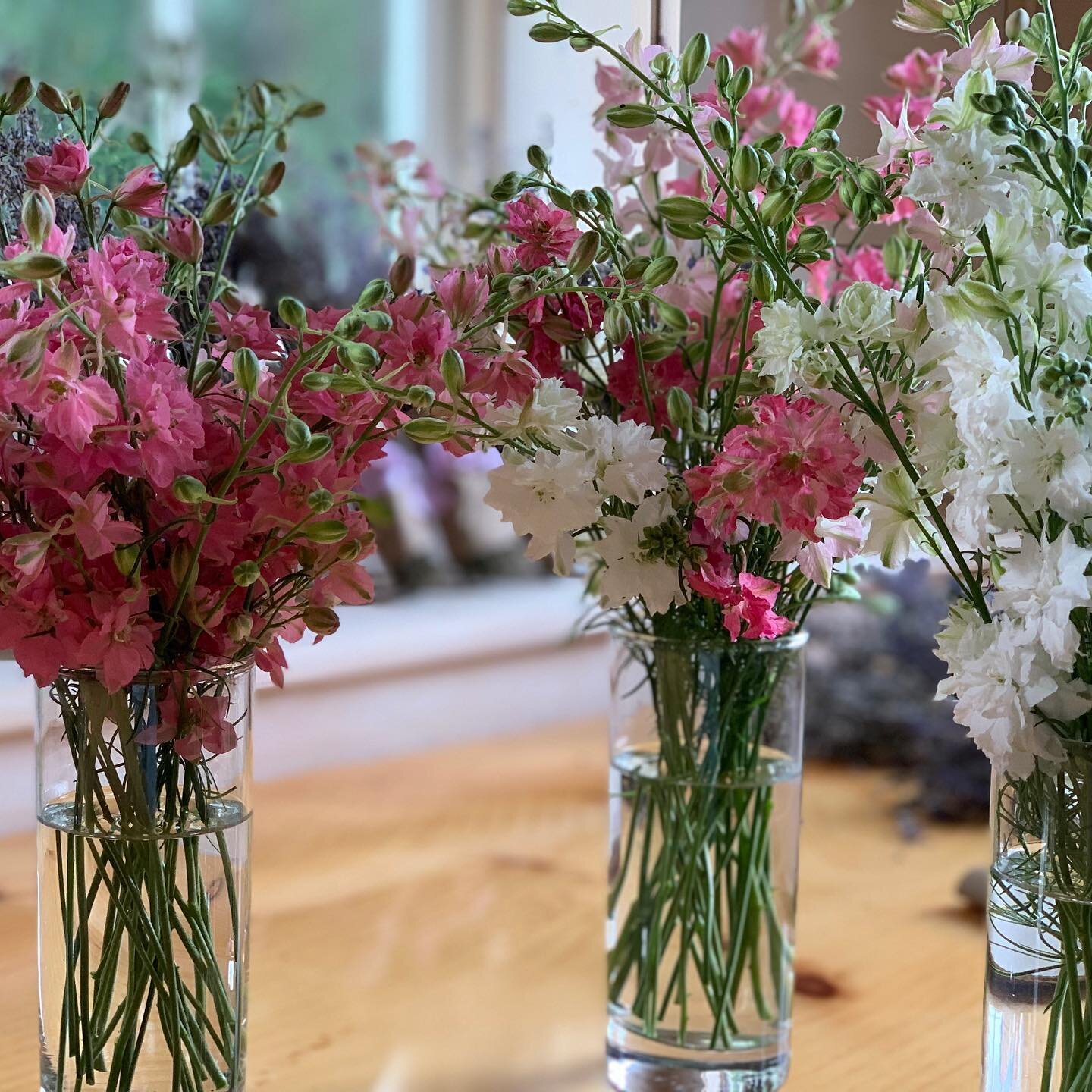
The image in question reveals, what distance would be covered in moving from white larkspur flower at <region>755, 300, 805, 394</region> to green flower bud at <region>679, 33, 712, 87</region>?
5.2 inches

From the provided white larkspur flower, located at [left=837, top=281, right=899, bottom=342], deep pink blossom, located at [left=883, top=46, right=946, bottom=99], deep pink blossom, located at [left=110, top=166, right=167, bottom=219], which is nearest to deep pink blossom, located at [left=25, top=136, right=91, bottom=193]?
deep pink blossom, located at [left=110, top=166, right=167, bottom=219]

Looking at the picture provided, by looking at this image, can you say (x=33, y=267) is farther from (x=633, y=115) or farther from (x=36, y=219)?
(x=633, y=115)

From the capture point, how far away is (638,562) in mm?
636

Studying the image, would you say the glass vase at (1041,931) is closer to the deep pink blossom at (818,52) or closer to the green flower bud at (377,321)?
the green flower bud at (377,321)

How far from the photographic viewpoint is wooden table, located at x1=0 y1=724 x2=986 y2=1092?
87cm

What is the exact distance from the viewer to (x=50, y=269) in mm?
488

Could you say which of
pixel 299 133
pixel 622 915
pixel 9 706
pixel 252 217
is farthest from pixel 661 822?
pixel 299 133

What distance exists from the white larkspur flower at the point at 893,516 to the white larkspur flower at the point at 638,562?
0.30ft

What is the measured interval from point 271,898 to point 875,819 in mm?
600

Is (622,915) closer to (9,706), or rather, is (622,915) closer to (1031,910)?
(1031,910)

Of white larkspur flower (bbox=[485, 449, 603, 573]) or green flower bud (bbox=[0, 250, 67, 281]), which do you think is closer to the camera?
green flower bud (bbox=[0, 250, 67, 281])

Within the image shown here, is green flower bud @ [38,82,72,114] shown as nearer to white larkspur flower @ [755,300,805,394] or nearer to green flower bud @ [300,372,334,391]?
green flower bud @ [300,372,334,391]

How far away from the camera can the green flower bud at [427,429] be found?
0.56m

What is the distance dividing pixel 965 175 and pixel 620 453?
6.9 inches
